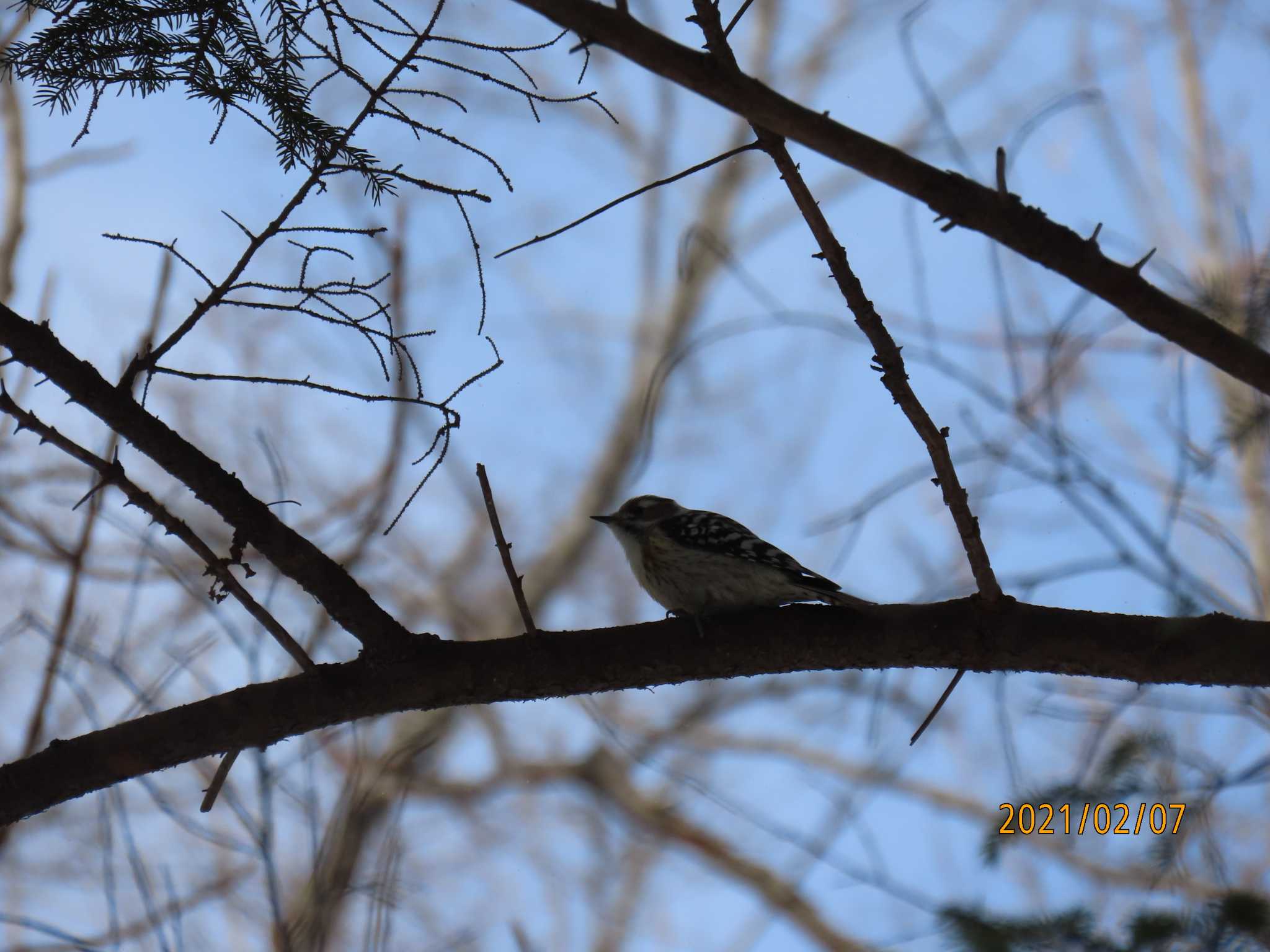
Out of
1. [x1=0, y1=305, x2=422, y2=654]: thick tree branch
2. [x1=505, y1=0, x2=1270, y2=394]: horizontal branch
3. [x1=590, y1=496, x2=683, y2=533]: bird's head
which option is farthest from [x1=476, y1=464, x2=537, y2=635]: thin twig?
[x1=590, y1=496, x2=683, y2=533]: bird's head

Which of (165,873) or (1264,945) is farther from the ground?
(165,873)

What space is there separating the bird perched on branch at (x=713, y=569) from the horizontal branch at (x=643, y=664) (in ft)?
0.56

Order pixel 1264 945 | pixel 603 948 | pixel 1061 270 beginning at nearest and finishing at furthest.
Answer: pixel 1264 945 → pixel 1061 270 → pixel 603 948

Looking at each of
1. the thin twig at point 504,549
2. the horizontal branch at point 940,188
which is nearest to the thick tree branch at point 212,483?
the thin twig at point 504,549

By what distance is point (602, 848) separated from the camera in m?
10.1

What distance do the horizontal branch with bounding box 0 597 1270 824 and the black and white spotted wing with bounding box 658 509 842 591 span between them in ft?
1.34

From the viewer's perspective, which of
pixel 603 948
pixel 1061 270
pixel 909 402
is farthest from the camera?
pixel 603 948

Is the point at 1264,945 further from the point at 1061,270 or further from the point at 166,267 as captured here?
the point at 166,267

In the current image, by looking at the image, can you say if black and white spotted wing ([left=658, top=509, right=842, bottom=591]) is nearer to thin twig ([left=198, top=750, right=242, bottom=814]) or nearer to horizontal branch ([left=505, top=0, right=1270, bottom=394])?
horizontal branch ([left=505, top=0, right=1270, bottom=394])

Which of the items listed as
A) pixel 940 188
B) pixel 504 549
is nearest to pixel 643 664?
pixel 504 549

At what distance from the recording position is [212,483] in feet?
8.16

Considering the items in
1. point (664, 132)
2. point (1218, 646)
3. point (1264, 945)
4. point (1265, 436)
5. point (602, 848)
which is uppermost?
point (664, 132)

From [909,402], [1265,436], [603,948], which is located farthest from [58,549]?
[603,948]

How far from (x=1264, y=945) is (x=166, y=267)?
3.17 meters
